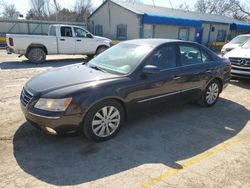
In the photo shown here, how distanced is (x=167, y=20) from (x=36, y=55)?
43.7 feet

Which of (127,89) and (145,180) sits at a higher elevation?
(127,89)

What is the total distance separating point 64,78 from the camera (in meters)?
3.91

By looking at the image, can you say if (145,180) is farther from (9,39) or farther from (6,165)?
(9,39)

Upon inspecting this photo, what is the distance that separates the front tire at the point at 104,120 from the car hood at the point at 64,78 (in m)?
0.44

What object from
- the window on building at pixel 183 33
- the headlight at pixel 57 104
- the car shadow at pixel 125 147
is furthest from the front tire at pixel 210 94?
the window on building at pixel 183 33

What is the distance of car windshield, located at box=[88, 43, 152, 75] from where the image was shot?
165 inches

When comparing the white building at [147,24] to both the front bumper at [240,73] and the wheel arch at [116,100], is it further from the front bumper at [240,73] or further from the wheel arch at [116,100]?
the wheel arch at [116,100]

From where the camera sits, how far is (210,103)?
5.75 meters

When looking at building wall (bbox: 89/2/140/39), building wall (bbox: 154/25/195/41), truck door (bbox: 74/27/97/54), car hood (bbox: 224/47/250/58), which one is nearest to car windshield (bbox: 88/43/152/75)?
car hood (bbox: 224/47/250/58)

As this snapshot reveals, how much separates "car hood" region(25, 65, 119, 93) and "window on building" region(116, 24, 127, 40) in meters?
19.0

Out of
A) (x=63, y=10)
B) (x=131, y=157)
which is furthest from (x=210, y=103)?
(x=63, y=10)

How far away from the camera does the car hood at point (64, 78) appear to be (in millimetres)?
3637

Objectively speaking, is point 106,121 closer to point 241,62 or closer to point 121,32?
point 241,62

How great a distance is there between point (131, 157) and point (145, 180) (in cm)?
55
